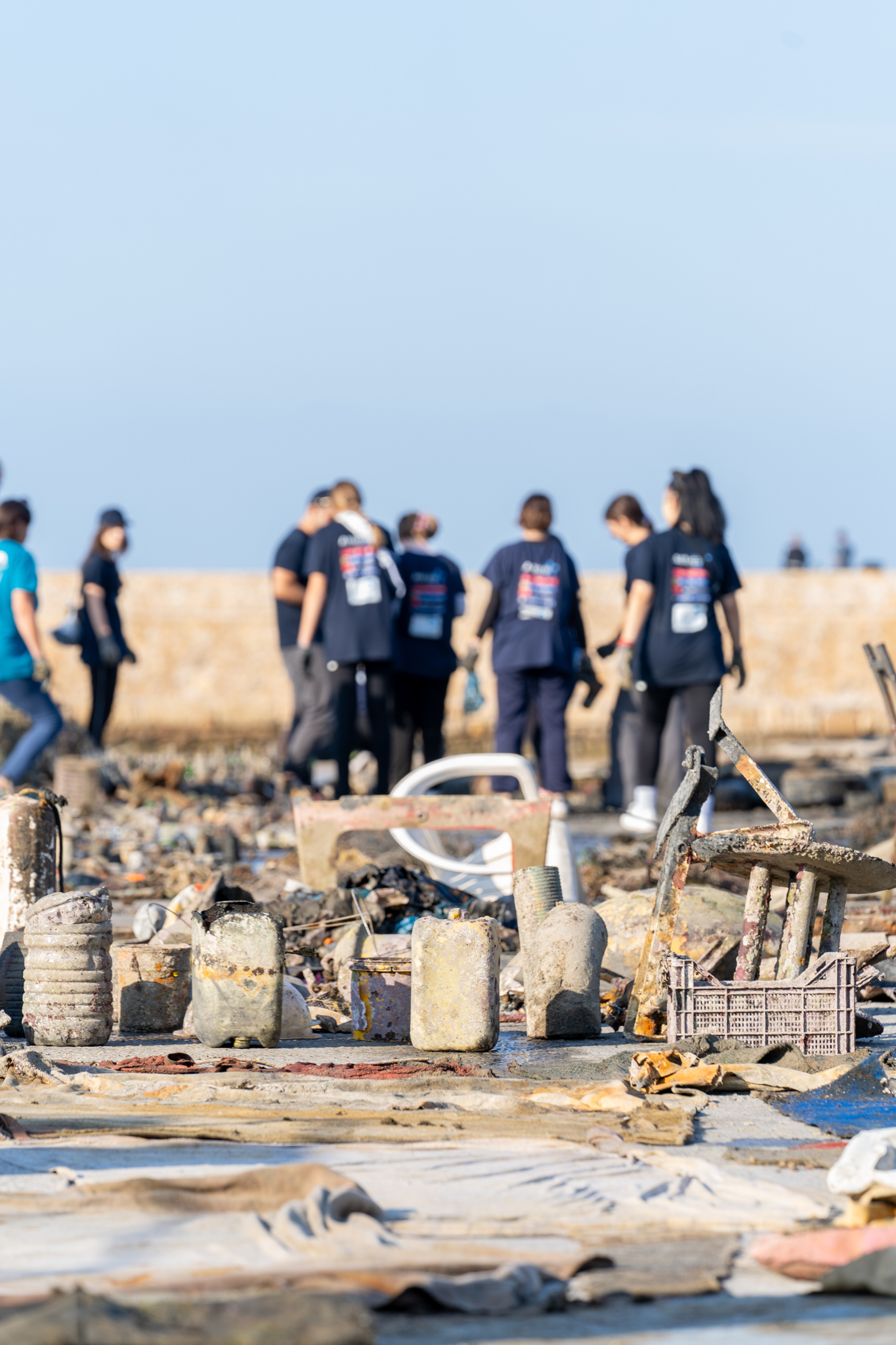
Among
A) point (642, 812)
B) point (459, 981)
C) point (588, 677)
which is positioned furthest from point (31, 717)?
point (459, 981)

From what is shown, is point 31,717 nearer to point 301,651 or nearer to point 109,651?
point 301,651

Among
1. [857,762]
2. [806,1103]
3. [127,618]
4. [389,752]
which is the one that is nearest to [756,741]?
[857,762]

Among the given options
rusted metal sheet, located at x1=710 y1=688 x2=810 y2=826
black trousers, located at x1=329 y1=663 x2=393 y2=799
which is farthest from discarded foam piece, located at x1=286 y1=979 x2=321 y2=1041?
black trousers, located at x1=329 y1=663 x2=393 y2=799

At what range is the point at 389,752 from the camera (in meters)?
13.1

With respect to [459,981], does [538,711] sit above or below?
above

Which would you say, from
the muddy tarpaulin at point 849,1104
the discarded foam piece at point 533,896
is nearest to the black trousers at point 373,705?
the discarded foam piece at point 533,896

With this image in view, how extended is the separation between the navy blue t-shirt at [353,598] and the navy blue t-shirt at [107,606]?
12.8 ft

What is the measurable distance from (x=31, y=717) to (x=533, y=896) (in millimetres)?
5591

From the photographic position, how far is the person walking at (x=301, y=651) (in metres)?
14.3

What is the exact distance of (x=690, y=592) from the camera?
38.4 ft

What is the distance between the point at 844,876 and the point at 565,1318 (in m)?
3.29

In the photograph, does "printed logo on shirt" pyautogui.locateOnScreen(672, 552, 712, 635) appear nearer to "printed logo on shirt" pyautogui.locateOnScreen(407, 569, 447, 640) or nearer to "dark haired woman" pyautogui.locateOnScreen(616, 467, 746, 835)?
"dark haired woman" pyautogui.locateOnScreen(616, 467, 746, 835)

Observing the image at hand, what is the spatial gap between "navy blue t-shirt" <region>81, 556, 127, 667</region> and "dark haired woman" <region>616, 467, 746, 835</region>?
6.22m

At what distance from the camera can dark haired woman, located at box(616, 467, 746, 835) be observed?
11.5 m
